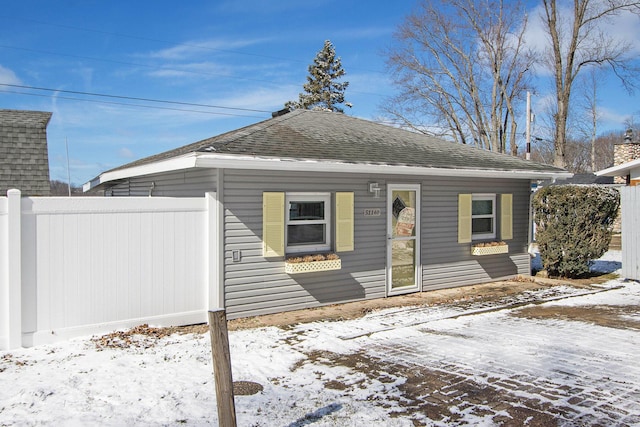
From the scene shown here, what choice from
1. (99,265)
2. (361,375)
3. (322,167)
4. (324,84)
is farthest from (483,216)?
(324,84)

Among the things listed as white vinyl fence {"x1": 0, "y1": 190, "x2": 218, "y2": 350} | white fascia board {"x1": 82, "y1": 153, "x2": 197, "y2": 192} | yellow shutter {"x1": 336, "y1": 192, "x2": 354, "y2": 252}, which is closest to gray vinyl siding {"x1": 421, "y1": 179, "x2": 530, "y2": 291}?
yellow shutter {"x1": 336, "y1": 192, "x2": 354, "y2": 252}

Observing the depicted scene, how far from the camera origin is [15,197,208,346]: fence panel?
5848 millimetres

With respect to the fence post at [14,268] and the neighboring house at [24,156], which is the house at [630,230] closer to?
the fence post at [14,268]

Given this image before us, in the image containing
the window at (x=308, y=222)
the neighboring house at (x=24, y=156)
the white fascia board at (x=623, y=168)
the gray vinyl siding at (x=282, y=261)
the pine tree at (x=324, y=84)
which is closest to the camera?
the gray vinyl siding at (x=282, y=261)

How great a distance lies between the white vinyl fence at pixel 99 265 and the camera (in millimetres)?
5691

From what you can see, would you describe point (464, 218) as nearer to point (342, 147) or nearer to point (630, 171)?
point (342, 147)

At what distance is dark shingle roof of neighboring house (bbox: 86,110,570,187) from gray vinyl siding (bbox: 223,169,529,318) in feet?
1.27

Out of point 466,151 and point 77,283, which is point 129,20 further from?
point 77,283

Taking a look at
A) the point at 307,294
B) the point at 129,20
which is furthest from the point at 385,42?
the point at 307,294

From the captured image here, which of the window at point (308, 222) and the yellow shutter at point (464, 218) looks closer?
the window at point (308, 222)

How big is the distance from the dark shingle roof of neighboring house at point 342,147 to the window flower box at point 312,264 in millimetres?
1458

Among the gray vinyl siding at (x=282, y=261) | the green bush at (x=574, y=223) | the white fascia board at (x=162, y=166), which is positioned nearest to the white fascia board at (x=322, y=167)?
the white fascia board at (x=162, y=166)

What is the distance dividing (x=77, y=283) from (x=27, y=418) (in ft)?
8.17

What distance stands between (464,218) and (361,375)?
19.1 feet
